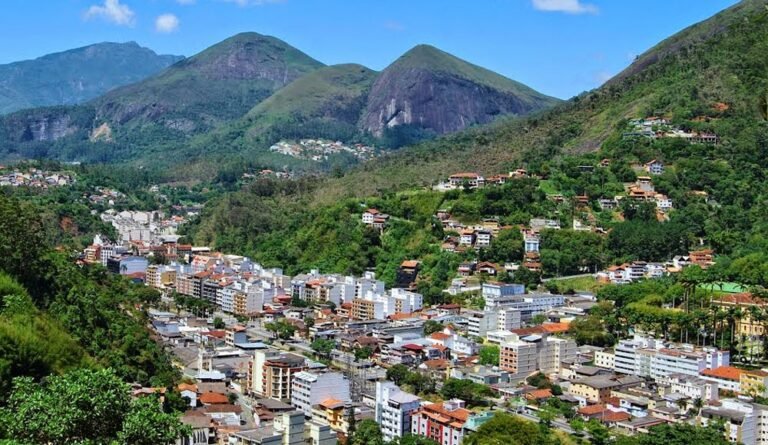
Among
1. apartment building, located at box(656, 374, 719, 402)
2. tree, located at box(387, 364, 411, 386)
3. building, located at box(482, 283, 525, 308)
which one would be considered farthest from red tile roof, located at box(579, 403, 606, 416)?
building, located at box(482, 283, 525, 308)

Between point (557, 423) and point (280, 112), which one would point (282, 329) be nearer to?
point (557, 423)

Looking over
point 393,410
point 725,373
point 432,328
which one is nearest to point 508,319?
point 432,328

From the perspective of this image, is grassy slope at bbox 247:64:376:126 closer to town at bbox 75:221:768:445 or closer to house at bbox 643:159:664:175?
house at bbox 643:159:664:175

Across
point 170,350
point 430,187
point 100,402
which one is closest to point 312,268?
point 430,187

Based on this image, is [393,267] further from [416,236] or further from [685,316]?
[685,316]

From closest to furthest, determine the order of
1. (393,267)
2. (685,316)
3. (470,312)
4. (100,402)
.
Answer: (100,402), (685,316), (470,312), (393,267)

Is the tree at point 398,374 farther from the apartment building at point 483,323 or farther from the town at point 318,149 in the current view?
the town at point 318,149
